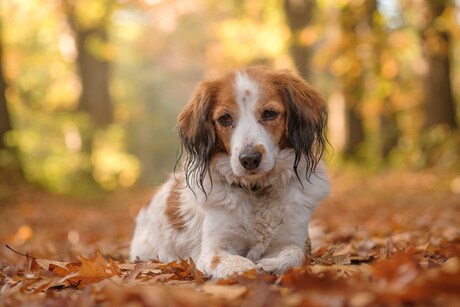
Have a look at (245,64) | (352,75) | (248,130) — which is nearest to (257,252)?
(248,130)

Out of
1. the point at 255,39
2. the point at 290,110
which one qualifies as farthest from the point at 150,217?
Answer: the point at 255,39

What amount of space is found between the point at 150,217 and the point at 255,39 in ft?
57.9

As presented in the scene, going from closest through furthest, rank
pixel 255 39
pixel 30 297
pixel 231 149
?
1. pixel 30 297
2. pixel 231 149
3. pixel 255 39

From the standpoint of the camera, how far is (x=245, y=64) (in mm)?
11047

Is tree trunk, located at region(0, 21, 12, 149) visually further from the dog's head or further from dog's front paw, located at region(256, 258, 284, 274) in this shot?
dog's front paw, located at region(256, 258, 284, 274)

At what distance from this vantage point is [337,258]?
13.1ft

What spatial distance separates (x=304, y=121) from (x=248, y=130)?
1.71 feet

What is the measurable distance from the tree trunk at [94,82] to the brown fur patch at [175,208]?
51.9 feet

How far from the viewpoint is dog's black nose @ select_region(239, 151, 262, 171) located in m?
3.73

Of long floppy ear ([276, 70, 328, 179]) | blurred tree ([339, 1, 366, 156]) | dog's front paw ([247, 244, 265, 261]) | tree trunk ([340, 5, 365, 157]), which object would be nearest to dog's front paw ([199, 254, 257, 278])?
dog's front paw ([247, 244, 265, 261])

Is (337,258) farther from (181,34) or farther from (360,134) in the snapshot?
(181,34)

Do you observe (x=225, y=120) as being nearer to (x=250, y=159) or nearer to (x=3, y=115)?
(x=250, y=159)

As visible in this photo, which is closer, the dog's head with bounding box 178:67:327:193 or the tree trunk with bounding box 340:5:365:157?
the dog's head with bounding box 178:67:327:193

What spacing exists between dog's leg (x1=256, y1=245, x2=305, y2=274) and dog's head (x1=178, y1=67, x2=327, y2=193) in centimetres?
53
